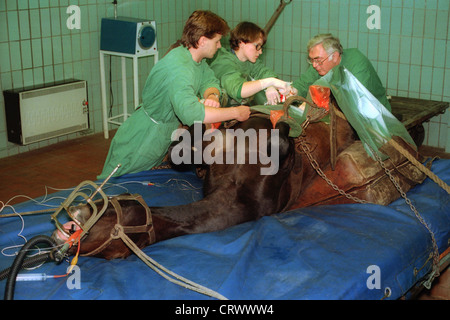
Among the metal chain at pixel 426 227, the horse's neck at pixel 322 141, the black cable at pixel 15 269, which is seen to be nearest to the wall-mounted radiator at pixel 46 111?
the horse's neck at pixel 322 141

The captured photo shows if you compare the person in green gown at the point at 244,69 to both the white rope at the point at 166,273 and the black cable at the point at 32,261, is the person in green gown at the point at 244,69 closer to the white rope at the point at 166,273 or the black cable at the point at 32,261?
the white rope at the point at 166,273

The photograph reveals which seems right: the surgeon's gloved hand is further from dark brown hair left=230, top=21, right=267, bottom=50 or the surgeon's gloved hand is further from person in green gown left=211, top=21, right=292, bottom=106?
dark brown hair left=230, top=21, right=267, bottom=50

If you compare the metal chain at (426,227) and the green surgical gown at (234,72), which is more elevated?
the green surgical gown at (234,72)

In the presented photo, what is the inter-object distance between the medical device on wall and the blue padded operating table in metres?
3.03

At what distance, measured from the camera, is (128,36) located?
5867 millimetres

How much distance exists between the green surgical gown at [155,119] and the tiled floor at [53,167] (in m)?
1.36

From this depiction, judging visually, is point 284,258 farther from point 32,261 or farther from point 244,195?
point 32,261

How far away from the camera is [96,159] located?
18.3ft

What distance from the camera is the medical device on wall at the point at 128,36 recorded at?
583 centimetres

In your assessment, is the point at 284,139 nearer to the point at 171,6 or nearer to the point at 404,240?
the point at 404,240

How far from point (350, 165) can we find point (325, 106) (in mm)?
409

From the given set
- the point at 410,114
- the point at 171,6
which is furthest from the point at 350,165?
the point at 171,6

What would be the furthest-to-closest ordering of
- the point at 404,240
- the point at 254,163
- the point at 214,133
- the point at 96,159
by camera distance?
the point at 96,159 < the point at 214,133 < the point at 254,163 < the point at 404,240

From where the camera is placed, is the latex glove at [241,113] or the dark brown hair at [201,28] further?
the dark brown hair at [201,28]
